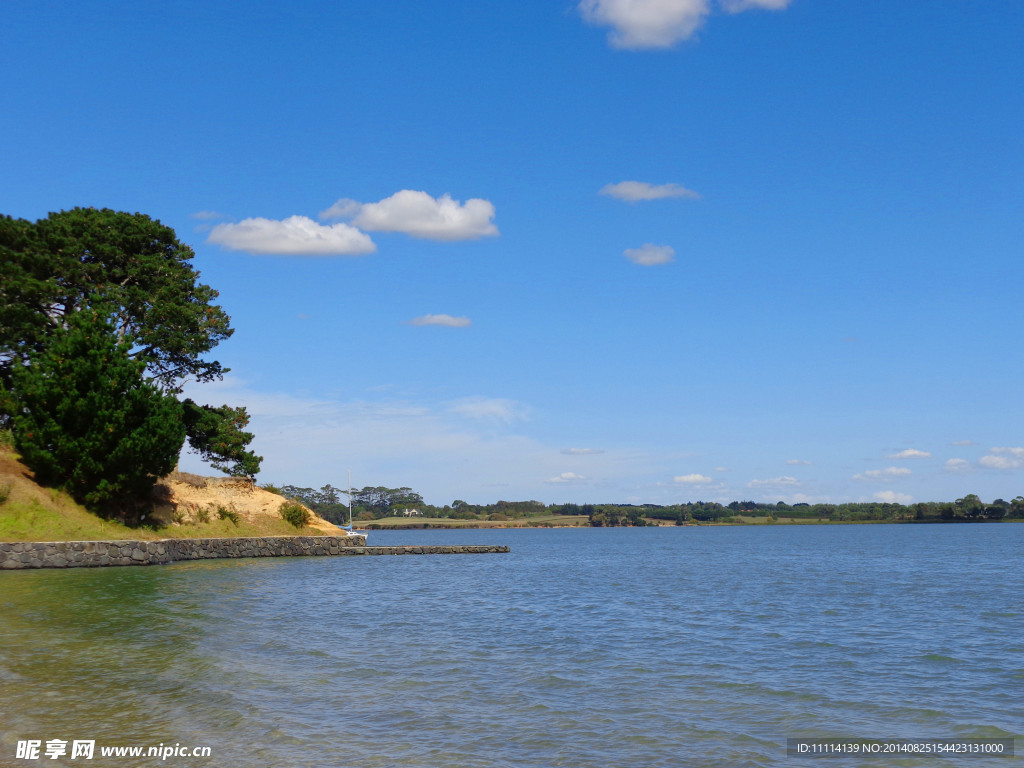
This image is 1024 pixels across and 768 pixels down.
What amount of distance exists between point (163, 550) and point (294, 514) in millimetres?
17034

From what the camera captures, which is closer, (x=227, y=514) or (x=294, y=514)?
(x=227, y=514)

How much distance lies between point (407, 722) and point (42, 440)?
4088 centimetres

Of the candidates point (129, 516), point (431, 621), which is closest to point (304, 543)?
point (129, 516)

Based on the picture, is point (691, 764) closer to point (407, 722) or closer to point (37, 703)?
point (407, 722)

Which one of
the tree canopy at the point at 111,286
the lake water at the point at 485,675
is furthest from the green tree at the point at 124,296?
the lake water at the point at 485,675

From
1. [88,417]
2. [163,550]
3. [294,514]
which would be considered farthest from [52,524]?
[294,514]

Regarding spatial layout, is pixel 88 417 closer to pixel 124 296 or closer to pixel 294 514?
pixel 124 296

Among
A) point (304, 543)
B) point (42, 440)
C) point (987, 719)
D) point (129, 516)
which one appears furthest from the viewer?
point (304, 543)

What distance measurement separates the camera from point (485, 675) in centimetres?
1759

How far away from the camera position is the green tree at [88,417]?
4566cm

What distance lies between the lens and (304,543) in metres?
62.5

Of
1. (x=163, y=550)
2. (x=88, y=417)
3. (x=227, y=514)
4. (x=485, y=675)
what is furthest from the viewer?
(x=227, y=514)

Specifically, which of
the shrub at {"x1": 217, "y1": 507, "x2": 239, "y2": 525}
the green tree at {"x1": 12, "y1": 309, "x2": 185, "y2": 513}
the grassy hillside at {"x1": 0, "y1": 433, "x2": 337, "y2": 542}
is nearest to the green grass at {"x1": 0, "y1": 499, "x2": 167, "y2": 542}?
the grassy hillside at {"x1": 0, "y1": 433, "x2": 337, "y2": 542}

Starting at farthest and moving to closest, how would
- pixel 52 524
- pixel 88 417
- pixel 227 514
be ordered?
pixel 227 514
pixel 88 417
pixel 52 524
